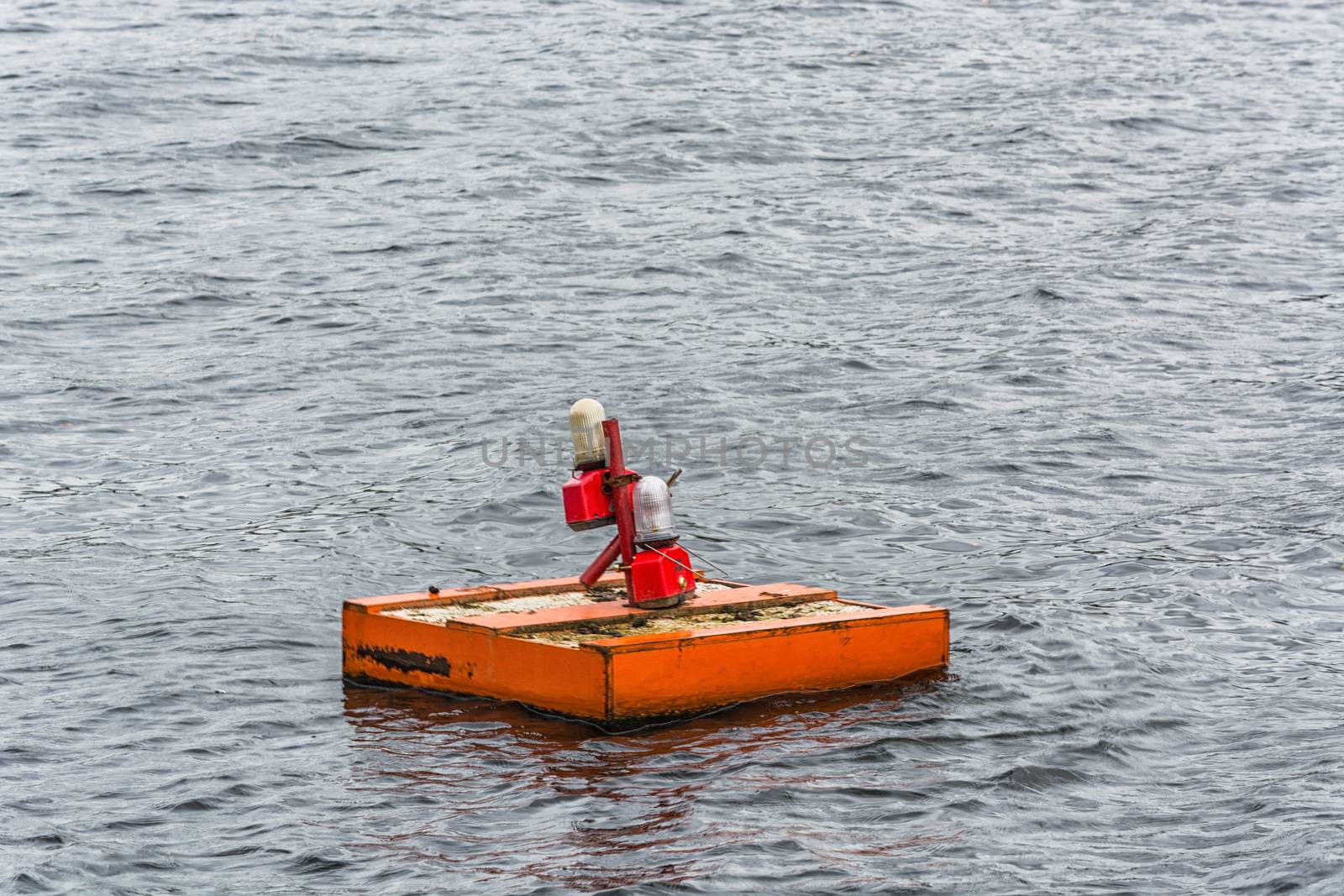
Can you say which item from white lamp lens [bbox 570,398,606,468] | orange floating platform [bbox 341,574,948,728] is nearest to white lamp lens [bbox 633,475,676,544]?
white lamp lens [bbox 570,398,606,468]

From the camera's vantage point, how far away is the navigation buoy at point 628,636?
780 centimetres

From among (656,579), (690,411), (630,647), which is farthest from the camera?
(690,411)

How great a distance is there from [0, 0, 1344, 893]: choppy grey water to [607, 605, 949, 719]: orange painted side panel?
17cm

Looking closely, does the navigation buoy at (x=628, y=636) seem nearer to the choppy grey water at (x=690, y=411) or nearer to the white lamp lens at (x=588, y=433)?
the white lamp lens at (x=588, y=433)

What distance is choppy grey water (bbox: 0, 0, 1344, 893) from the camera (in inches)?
284

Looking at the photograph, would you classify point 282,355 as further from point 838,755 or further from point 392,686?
point 838,755

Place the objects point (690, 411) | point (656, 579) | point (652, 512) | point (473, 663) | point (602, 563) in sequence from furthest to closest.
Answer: point (690, 411) → point (602, 563) → point (656, 579) → point (652, 512) → point (473, 663)

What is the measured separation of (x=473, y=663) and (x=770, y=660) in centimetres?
151

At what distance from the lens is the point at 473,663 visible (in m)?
8.20

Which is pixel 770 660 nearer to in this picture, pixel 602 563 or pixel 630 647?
pixel 630 647

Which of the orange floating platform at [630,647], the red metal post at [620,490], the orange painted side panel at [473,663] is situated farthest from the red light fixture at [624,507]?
the orange painted side panel at [473,663]

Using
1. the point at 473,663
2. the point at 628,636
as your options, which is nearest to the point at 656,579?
the point at 628,636

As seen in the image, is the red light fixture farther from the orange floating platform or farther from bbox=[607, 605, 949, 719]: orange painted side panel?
bbox=[607, 605, 949, 719]: orange painted side panel

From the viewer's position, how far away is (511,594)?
30.0 feet
